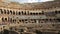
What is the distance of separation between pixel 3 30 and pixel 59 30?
4220 mm

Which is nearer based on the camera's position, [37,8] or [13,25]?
[13,25]

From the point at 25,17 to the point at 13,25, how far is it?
166cm

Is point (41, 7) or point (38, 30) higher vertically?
point (41, 7)

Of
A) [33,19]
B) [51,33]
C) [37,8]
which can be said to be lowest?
[51,33]

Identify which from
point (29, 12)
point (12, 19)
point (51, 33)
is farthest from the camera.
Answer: point (29, 12)

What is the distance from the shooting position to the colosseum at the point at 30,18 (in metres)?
12.7

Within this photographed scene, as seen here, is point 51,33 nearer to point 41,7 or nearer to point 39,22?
point 39,22

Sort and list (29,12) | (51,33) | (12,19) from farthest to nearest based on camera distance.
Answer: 1. (29,12)
2. (12,19)
3. (51,33)

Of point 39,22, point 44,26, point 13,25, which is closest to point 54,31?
point 44,26

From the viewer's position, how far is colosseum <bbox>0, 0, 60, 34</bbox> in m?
12.7

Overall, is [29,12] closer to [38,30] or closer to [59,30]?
[38,30]

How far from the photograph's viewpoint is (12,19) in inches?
553

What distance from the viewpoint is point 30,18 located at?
14625 millimetres

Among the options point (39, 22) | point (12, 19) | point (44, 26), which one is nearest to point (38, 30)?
point (44, 26)
